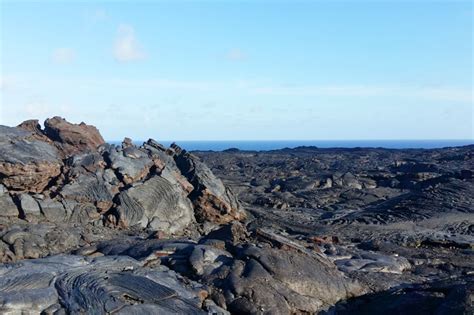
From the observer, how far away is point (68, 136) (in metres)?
24.1

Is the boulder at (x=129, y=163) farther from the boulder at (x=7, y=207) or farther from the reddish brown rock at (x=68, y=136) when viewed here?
the boulder at (x=7, y=207)

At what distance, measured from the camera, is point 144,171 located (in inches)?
908

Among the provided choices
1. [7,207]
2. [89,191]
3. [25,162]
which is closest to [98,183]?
[89,191]

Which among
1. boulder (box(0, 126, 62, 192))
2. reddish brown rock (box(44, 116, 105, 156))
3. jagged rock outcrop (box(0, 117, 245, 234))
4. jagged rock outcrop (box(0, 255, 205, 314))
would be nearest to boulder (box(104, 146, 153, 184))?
jagged rock outcrop (box(0, 117, 245, 234))

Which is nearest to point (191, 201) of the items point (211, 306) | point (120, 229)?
point (120, 229)

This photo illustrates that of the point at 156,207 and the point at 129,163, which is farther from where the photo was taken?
the point at 129,163

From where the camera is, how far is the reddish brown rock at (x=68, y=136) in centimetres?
2394

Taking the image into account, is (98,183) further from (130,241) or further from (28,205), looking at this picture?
(130,241)

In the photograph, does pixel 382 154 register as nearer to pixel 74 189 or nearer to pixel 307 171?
pixel 307 171

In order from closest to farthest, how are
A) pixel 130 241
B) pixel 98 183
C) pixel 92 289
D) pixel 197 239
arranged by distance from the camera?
pixel 92 289 < pixel 130 241 < pixel 197 239 < pixel 98 183

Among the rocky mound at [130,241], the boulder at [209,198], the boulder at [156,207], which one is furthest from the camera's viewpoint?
the boulder at [209,198]

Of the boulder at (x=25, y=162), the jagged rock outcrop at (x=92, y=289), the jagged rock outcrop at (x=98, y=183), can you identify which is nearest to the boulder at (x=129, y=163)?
the jagged rock outcrop at (x=98, y=183)

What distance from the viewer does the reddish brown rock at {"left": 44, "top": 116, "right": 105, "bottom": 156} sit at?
23.9 m

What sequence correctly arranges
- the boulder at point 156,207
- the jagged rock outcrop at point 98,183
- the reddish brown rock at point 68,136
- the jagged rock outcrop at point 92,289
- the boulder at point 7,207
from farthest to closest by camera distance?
the reddish brown rock at point 68,136 → the boulder at point 156,207 → the jagged rock outcrop at point 98,183 → the boulder at point 7,207 → the jagged rock outcrop at point 92,289
